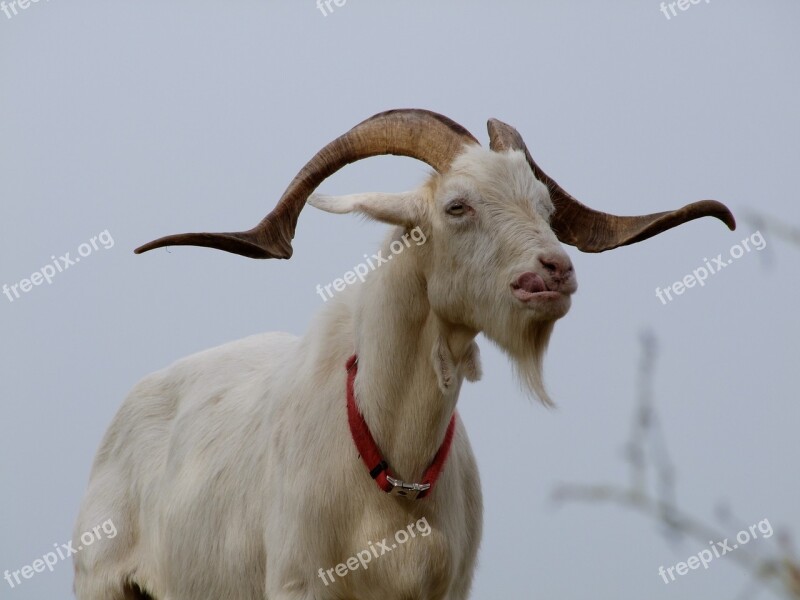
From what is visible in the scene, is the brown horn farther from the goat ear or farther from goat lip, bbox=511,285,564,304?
goat lip, bbox=511,285,564,304

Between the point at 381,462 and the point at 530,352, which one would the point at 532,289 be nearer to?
the point at 530,352

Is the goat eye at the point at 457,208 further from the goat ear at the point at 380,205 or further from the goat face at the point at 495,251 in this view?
the goat ear at the point at 380,205

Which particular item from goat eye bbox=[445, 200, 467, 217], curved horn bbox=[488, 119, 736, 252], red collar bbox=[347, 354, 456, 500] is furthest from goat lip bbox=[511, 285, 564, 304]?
curved horn bbox=[488, 119, 736, 252]

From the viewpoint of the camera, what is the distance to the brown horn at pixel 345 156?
4.87 meters

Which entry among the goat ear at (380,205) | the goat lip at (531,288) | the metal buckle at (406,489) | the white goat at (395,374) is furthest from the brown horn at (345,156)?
the metal buckle at (406,489)

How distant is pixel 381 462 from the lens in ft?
15.8

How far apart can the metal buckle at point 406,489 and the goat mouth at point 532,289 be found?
3.19 feet

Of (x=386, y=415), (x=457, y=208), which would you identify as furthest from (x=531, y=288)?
(x=386, y=415)

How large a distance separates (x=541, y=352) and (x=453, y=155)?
0.92 m

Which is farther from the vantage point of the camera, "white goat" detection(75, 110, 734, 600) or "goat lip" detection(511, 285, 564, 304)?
"white goat" detection(75, 110, 734, 600)

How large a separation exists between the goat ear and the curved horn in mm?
835

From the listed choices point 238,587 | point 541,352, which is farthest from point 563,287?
point 238,587

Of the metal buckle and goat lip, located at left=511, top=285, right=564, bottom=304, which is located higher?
goat lip, located at left=511, top=285, right=564, bottom=304

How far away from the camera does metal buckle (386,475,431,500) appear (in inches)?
187
